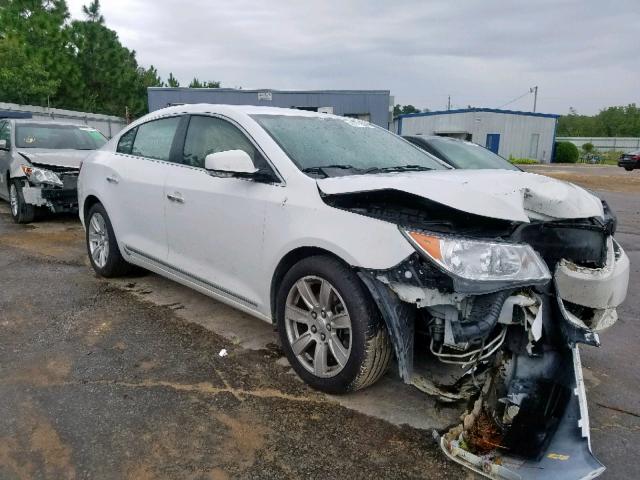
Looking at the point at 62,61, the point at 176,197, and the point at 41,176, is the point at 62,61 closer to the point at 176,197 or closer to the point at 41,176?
the point at 41,176

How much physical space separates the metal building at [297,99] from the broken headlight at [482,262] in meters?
28.8

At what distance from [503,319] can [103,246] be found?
3.93 m

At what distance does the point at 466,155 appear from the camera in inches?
281

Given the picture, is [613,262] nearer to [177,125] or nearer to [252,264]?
[252,264]

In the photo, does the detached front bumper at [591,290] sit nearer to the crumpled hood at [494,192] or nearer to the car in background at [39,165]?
the crumpled hood at [494,192]

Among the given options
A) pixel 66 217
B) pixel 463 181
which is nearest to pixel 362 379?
pixel 463 181

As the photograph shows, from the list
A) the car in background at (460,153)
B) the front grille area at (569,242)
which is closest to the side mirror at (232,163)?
the front grille area at (569,242)

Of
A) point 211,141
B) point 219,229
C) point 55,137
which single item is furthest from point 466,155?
point 55,137

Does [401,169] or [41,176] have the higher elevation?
[401,169]

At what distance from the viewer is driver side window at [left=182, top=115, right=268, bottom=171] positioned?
132 inches

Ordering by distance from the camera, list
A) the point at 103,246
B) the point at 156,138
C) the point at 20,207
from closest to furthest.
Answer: the point at 156,138, the point at 103,246, the point at 20,207

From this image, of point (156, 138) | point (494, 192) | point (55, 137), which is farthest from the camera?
point (55, 137)

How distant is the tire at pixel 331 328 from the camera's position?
2.60 meters

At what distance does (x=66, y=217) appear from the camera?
876 cm
